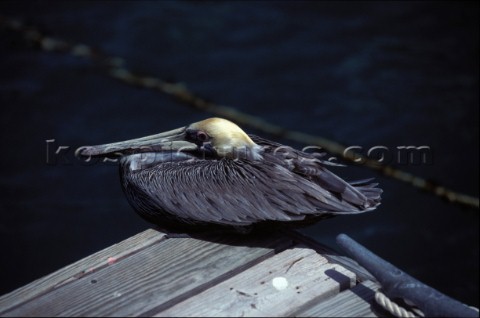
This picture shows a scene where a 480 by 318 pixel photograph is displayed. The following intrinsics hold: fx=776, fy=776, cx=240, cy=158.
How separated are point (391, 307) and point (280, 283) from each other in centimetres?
53

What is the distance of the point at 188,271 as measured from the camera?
3764mm

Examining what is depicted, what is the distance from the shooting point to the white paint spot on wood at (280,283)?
3.60 m

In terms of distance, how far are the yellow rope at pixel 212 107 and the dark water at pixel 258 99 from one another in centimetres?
9

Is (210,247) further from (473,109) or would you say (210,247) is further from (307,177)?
(473,109)

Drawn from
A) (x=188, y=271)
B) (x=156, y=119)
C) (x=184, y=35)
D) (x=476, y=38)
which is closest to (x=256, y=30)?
(x=184, y=35)

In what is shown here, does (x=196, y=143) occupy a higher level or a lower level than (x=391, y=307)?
higher

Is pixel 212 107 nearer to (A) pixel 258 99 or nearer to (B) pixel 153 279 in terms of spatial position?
(A) pixel 258 99

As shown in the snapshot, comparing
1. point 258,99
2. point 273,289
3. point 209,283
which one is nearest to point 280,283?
point 273,289

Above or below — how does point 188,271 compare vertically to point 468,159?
above

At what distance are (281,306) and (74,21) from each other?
6892 mm

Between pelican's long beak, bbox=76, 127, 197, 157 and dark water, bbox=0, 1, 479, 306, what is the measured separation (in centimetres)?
257

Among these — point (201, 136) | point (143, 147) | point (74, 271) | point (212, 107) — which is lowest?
point (212, 107)

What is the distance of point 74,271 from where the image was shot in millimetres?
3943

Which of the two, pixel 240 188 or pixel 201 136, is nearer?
pixel 240 188
